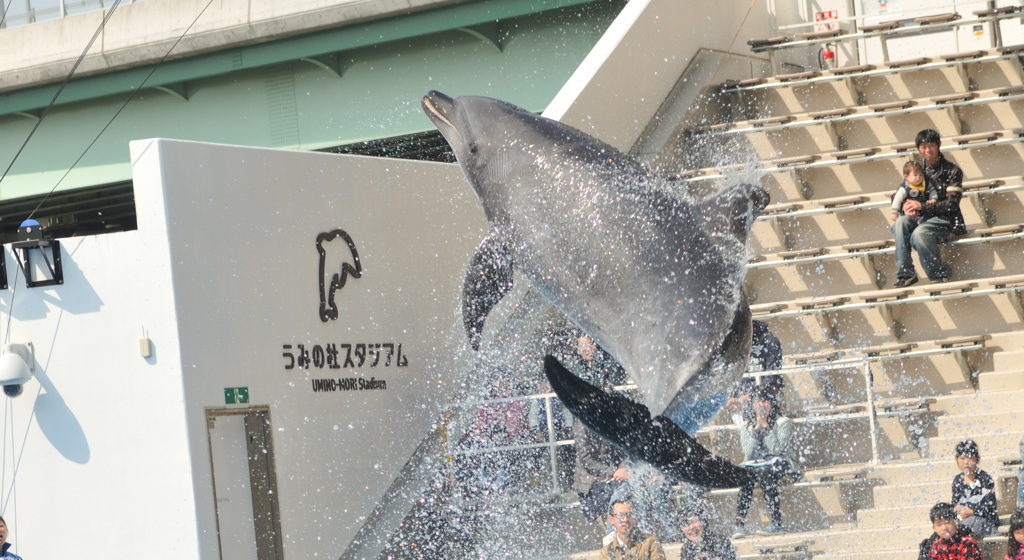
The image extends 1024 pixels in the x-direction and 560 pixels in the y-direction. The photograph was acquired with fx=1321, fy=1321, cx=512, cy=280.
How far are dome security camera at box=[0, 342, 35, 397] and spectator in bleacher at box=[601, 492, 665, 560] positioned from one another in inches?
167

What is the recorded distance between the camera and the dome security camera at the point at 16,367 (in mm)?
9195

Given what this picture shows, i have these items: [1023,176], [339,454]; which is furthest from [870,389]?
[339,454]

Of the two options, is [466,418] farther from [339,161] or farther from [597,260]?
[597,260]

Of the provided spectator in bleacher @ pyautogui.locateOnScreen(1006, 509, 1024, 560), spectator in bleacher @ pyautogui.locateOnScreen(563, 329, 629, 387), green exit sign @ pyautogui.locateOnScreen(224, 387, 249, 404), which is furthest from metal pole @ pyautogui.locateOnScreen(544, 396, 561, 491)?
spectator in bleacher @ pyautogui.locateOnScreen(1006, 509, 1024, 560)

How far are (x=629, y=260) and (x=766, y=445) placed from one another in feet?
15.1

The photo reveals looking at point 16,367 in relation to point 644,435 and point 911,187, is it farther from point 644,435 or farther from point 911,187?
point 911,187

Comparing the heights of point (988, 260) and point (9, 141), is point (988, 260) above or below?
below

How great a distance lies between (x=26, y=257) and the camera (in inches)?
373

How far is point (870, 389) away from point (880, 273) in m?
2.12

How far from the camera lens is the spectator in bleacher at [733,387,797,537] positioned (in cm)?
882

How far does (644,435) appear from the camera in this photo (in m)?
4.70

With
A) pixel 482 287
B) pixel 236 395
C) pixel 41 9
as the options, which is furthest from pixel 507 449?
pixel 41 9

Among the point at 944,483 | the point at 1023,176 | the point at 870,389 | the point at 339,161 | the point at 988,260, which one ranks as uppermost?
the point at 339,161

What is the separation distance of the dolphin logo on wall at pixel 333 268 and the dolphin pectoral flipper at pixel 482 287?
4.54 meters
